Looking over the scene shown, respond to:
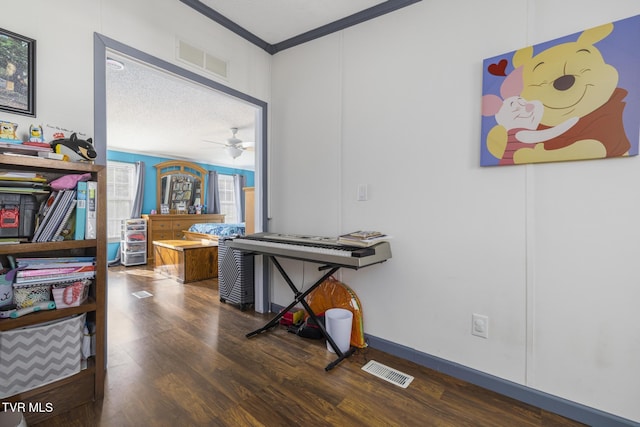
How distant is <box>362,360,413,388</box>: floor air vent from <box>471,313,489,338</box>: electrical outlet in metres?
0.52

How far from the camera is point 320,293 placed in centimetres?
252

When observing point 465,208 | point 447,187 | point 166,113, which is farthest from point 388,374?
point 166,113

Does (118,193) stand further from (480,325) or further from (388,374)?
(480,325)

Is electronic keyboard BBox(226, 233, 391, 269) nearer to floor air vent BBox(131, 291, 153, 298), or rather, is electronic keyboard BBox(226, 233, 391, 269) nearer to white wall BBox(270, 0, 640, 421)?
white wall BBox(270, 0, 640, 421)

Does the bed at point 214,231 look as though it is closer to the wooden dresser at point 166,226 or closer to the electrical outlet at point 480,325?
the wooden dresser at point 166,226

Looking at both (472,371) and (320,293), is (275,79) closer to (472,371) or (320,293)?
(320,293)

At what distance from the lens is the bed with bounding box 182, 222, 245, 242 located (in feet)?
15.7

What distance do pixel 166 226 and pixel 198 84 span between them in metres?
4.55

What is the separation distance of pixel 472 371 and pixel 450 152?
1422 mm

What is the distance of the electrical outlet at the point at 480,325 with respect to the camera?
1.79 m

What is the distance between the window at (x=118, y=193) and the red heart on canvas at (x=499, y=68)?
654cm

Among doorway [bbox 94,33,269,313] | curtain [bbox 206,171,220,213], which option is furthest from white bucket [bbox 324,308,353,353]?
curtain [bbox 206,171,220,213]

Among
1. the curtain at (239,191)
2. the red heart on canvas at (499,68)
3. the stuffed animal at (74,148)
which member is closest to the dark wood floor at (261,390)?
the stuffed animal at (74,148)

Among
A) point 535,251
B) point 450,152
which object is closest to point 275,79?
point 450,152
